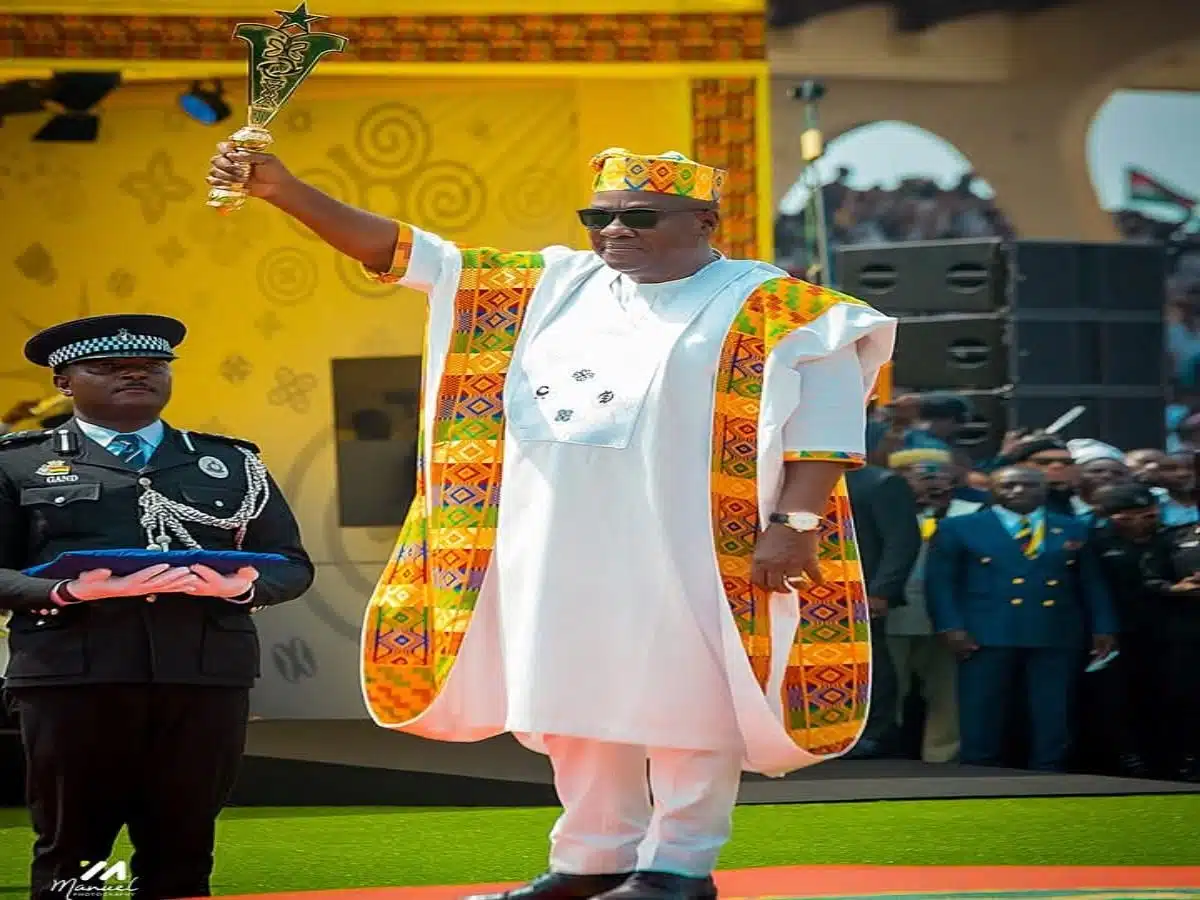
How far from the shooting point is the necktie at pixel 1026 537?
9.31m

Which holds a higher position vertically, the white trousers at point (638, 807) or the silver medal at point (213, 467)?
the silver medal at point (213, 467)

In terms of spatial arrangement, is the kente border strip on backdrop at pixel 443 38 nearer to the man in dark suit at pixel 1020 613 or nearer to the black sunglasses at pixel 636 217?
the man in dark suit at pixel 1020 613

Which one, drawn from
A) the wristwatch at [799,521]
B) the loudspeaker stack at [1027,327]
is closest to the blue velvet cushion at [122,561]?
the wristwatch at [799,521]

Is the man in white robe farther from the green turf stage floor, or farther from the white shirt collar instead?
the green turf stage floor

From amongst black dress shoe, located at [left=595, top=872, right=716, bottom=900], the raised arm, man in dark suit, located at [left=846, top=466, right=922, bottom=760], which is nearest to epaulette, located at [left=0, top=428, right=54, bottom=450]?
the raised arm

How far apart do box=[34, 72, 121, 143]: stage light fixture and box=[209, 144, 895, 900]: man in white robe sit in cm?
591

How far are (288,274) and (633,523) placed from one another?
21.8ft

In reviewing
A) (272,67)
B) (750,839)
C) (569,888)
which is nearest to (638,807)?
(569,888)

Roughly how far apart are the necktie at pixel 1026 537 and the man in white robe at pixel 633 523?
4.53 meters

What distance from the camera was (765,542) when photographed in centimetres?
466

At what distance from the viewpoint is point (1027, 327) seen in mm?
10930

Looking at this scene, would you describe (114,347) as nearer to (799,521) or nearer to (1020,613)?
(799,521)

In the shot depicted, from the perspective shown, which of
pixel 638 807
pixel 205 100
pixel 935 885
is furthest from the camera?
pixel 205 100

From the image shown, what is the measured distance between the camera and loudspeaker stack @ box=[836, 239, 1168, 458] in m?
10.9
